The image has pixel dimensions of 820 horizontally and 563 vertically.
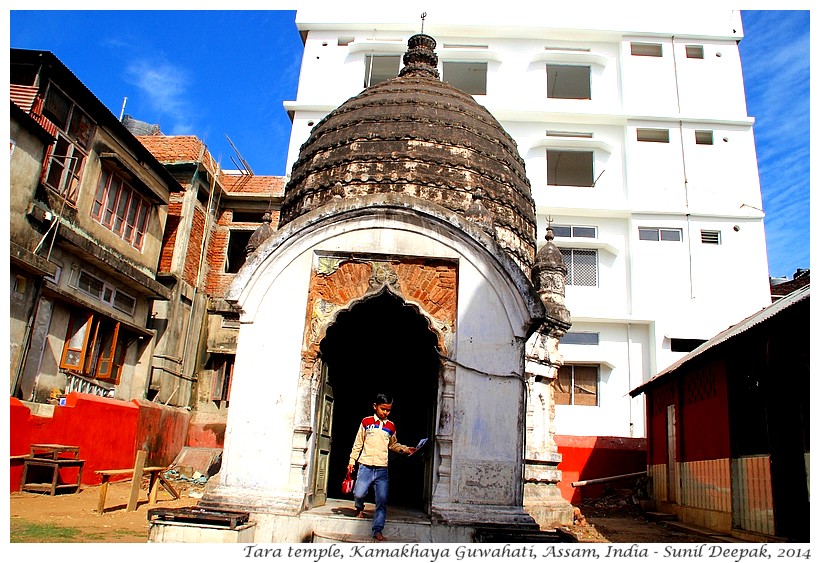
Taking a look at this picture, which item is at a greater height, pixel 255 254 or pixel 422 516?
pixel 255 254

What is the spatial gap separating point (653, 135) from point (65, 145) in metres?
18.9

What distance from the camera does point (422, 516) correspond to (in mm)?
7195

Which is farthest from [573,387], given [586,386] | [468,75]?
[468,75]

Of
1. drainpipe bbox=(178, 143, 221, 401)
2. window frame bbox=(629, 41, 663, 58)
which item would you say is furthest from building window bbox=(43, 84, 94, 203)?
window frame bbox=(629, 41, 663, 58)

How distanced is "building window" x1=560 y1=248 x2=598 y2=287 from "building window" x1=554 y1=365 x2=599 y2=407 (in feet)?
9.63

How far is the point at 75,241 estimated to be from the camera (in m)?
13.9

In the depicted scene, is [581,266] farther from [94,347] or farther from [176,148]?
[94,347]

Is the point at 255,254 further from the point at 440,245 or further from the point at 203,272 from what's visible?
the point at 203,272

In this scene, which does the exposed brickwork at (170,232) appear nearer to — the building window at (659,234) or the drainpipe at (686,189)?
the building window at (659,234)

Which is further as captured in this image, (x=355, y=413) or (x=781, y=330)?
(x=355, y=413)

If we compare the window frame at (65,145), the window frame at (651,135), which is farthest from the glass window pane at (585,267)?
the window frame at (65,145)
